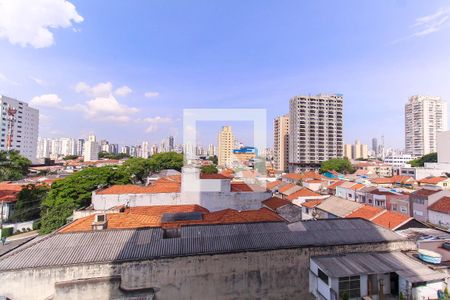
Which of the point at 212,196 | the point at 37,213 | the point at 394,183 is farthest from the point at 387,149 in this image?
the point at 37,213

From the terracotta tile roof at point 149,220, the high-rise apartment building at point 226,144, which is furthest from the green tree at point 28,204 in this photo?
the high-rise apartment building at point 226,144

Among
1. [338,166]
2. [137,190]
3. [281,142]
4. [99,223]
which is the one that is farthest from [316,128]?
[99,223]

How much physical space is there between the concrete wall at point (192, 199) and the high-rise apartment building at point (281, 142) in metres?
50.0

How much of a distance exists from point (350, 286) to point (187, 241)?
5.66 m

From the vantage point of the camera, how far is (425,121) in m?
64.3

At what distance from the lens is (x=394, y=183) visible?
34.9m

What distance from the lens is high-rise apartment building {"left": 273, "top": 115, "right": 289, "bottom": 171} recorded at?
67.1 m

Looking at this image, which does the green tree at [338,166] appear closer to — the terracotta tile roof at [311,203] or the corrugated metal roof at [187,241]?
the terracotta tile roof at [311,203]

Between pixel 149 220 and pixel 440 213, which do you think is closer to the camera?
pixel 149 220

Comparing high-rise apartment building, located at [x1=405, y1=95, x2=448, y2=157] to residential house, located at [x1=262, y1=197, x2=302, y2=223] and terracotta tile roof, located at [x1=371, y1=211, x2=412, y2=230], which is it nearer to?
terracotta tile roof, located at [x1=371, y1=211, x2=412, y2=230]

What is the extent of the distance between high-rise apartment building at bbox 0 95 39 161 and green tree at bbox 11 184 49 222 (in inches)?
1611

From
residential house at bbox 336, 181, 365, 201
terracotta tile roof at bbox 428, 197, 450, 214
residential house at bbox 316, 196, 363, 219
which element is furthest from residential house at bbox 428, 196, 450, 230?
residential house at bbox 336, 181, 365, 201

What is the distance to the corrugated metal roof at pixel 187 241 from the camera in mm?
7793

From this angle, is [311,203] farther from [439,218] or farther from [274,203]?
[439,218]
